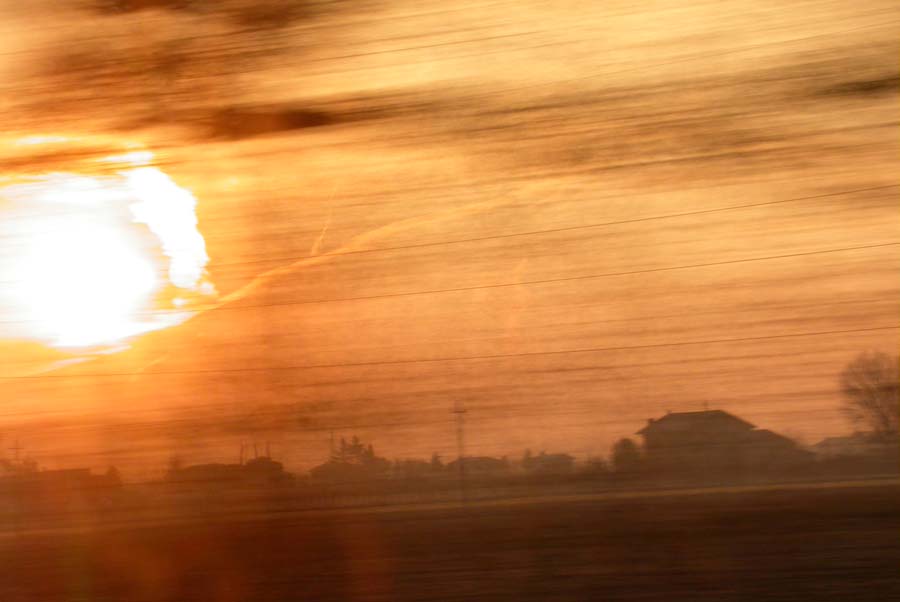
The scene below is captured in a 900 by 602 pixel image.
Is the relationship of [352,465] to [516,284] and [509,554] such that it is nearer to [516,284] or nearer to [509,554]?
[509,554]

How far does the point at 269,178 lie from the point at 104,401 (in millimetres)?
663

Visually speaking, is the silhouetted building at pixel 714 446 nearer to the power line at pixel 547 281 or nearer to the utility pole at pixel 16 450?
the power line at pixel 547 281

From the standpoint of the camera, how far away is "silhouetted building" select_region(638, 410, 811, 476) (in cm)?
162

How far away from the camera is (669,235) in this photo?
169cm

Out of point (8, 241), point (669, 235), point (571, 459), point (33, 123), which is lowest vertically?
point (571, 459)

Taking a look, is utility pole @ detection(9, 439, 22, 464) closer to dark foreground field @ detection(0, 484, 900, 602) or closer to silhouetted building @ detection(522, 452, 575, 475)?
dark foreground field @ detection(0, 484, 900, 602)

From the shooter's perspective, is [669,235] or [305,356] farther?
[305,356]

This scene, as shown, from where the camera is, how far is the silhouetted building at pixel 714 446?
162cm

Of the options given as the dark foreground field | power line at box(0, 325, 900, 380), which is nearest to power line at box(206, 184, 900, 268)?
power line at box(0, 325, 900, 380)

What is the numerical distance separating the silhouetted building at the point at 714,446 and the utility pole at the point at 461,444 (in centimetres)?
39

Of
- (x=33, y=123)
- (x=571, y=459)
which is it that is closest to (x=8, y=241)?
(x=33, y=123)

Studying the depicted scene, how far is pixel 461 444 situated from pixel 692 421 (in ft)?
1.63

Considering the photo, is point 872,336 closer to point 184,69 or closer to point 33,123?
point 184,69

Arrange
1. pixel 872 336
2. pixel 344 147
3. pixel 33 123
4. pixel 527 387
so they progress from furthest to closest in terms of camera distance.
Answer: pixel 33 123 < pixel 344 147 < pixel 527 387 < pixel 872 336
